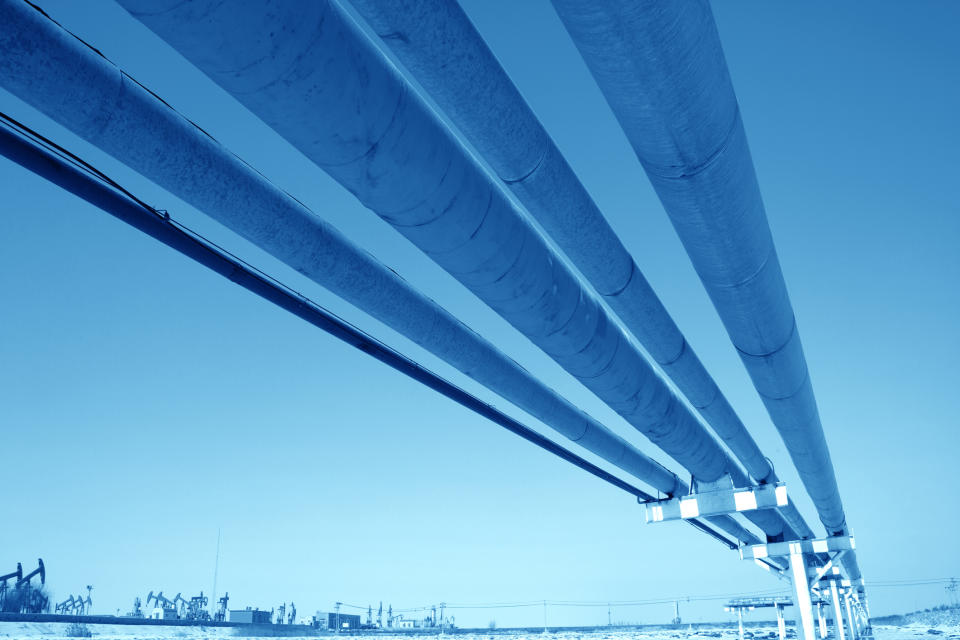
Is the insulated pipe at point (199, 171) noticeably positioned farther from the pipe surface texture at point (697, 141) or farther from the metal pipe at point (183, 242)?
the pipe surface texture at point (697, 141)

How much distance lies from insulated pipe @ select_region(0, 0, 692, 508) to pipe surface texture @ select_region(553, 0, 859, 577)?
2.85m

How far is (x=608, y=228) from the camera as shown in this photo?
7.28 m

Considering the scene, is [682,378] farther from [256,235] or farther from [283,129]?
[283,129]

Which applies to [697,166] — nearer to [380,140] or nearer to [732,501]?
[380,140]

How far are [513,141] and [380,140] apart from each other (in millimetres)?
1260

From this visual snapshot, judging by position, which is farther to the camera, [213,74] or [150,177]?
[150,177]

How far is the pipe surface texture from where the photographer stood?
438cm

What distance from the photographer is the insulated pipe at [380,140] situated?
3.82 metres

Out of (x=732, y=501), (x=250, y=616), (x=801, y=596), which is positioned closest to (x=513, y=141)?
(x=732, y=501)

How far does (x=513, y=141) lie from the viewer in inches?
220

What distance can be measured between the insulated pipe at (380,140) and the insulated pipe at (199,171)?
3.12ft

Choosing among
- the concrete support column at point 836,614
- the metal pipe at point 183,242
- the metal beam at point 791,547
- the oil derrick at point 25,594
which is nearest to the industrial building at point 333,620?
the oil derrick at point 25,594

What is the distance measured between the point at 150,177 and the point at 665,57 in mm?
3715

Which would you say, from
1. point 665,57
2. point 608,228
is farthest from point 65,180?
point 608,228
